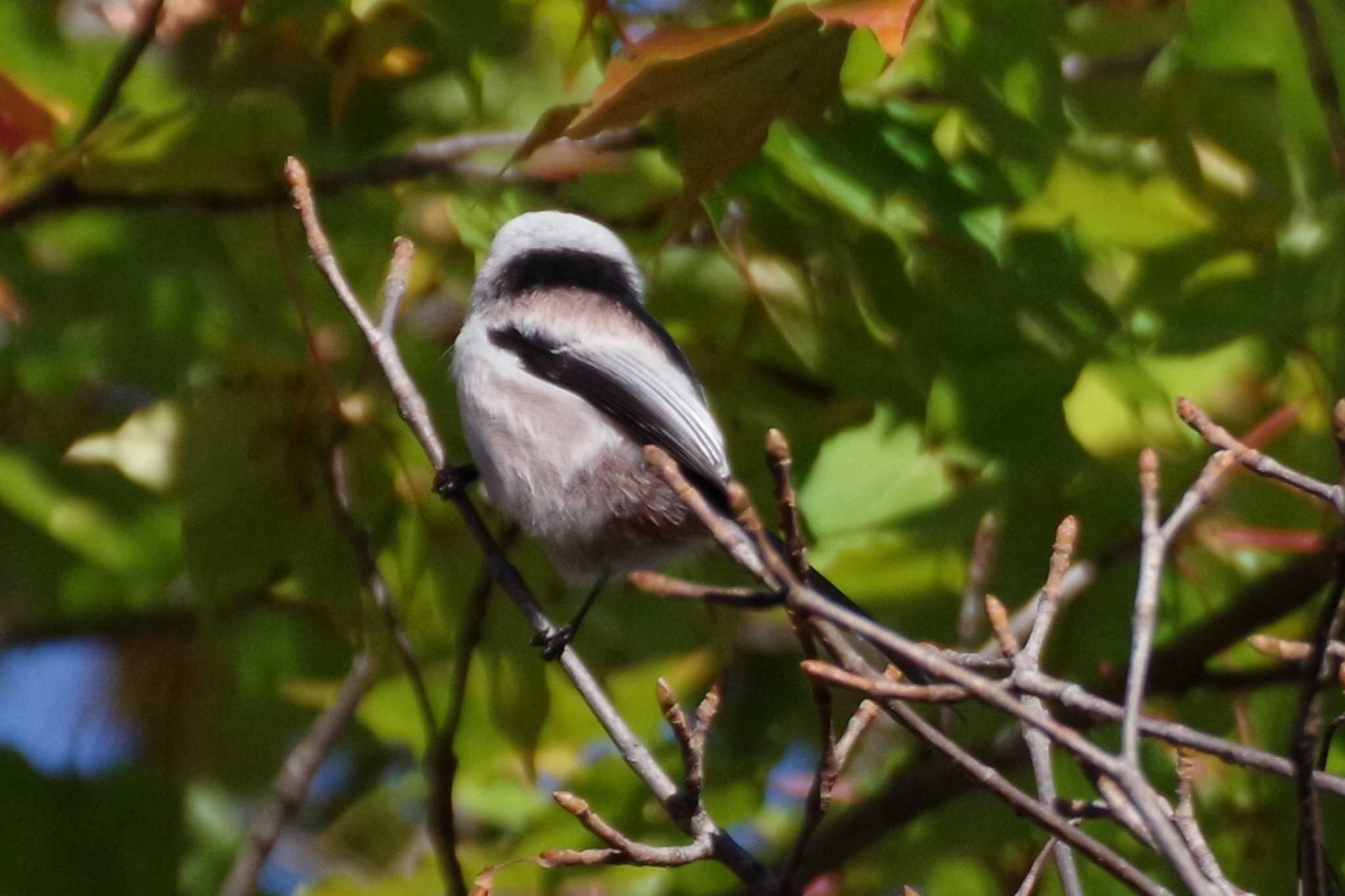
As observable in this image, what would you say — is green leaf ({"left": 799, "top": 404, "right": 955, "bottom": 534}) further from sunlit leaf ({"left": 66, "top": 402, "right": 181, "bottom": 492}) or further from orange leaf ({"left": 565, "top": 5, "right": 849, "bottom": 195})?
sunlit leaf ({"left": 66, "top": 402, "right": 181, "bottom": 492})

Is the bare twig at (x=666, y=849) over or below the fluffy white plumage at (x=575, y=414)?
over

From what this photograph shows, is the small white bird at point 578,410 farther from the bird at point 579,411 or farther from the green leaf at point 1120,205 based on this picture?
the green leaf at point 1120,205

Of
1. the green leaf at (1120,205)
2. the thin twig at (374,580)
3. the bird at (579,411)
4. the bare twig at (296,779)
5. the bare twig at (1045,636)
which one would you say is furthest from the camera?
the bare twig at (296,779)

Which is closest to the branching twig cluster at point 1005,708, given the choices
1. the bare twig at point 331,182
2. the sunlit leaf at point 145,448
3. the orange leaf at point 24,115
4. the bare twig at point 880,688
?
the bare twig at point 880,688

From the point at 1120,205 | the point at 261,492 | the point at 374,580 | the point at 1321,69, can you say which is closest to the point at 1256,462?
the point at 1321,69

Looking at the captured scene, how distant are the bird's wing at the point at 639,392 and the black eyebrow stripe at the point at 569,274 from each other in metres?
0.10

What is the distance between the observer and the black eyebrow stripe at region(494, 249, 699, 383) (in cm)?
270

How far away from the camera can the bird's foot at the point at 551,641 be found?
2094 millimetres

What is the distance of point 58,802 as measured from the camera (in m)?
2.57

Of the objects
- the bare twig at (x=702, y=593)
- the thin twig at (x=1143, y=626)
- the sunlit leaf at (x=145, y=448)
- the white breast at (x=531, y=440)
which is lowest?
the white breast at (x=531, y=440)

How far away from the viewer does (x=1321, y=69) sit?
1881 millimetres

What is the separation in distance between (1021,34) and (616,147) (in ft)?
2.52

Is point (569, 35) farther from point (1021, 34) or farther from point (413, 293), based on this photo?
point (1021, 34)

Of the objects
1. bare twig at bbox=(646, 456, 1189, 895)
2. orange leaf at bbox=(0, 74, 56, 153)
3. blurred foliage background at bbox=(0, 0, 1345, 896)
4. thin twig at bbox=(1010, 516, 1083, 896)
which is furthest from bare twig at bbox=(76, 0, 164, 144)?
thin twig at bbox=(1010, 516, 1083, 896)
